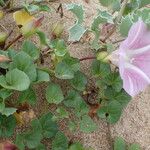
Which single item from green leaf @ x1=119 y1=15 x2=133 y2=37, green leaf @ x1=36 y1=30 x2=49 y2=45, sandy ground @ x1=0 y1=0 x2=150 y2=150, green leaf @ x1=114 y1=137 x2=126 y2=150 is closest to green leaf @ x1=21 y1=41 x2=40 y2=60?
green leaf @ x1=36 y1=30 x2=49 y2=45

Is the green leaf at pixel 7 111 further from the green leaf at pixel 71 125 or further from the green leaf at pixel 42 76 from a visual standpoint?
the green leaf at pixel 71 125

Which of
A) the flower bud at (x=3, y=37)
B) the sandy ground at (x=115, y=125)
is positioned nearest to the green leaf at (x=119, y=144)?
the sandy ground at (x=115, y=125)

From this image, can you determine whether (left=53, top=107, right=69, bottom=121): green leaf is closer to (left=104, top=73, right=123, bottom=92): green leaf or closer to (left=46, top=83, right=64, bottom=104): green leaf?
(left=46, top=83, right=64, bottom=104): green leaf

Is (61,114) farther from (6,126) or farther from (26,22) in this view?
(26,22)

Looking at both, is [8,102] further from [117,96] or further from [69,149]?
[117,96]

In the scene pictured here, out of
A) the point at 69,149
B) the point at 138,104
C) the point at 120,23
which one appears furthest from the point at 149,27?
the point at 69,149

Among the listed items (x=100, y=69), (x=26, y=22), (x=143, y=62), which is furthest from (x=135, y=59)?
(x=26, y=22)
